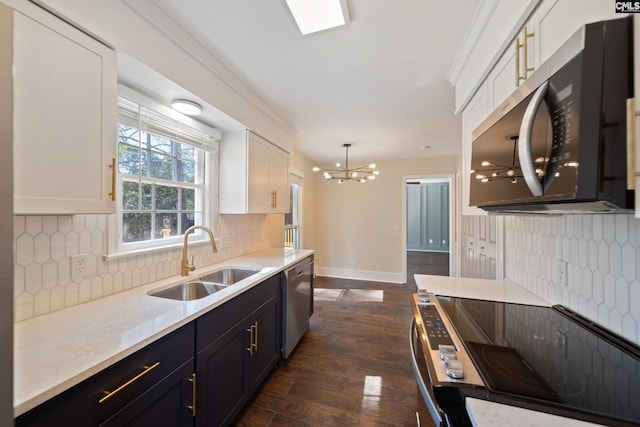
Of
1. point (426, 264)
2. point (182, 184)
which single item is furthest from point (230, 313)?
point (426, 264)

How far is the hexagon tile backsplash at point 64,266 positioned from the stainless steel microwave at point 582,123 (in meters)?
1.97

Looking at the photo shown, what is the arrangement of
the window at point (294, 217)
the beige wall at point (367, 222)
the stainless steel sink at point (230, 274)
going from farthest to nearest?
1. the beige wall at point (367, 222)
2. the window at point (294, 217)
3. the stainless steel sink at point (230, 274)

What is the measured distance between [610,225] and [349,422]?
1.80 meters

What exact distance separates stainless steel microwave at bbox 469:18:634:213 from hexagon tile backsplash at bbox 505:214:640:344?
0.44 metres

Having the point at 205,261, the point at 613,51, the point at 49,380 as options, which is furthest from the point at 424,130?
the point at 49,380

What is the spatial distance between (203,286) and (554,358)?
1975 millimetres

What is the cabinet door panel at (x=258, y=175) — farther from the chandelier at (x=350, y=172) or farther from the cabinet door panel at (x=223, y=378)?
the cabinet door panel at (x=223, y=378)

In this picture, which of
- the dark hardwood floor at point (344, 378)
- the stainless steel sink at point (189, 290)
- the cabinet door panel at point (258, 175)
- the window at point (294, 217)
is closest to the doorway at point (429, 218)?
the window at point (294, 217)

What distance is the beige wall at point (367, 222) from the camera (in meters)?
4.90

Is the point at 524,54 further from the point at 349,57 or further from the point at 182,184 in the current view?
the point at 182,184

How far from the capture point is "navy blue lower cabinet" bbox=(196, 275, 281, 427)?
50.2 inches

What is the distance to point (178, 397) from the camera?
1.12 metres

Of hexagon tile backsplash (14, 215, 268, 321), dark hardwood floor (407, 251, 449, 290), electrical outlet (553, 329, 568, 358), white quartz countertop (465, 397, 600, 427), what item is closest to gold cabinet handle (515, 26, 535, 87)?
electrical outlet (553, 329, 568, 358)

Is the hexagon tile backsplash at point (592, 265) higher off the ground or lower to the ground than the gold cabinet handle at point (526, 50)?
lower
